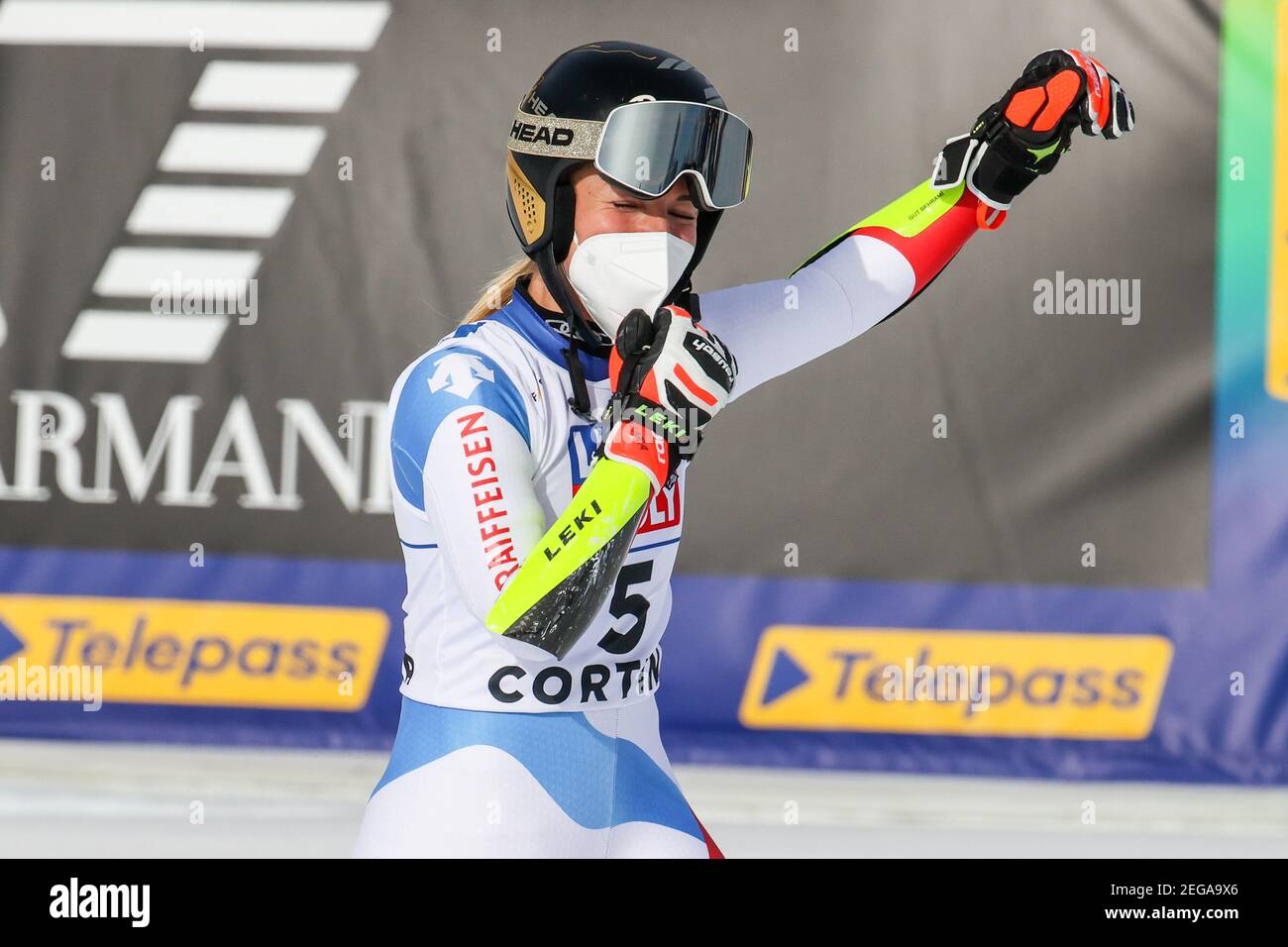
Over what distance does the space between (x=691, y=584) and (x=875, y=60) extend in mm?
1623

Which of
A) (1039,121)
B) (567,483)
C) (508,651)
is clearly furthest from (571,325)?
(1039,121)

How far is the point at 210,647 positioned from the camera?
435cm

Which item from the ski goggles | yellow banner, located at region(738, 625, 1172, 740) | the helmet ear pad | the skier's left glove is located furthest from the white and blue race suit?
yellow banner, located at region(738, 625, 1172, 740)

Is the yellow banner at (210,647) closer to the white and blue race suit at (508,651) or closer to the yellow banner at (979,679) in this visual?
the yellow banner at (979,679)

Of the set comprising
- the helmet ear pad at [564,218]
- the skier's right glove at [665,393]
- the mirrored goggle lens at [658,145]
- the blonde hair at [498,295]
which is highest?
the mirrored goggle lens at [658,145]

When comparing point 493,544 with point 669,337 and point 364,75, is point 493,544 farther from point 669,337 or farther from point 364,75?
point 364,75

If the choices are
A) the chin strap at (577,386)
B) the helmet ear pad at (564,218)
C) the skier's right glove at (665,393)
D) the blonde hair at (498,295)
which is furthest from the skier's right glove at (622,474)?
the blonde hair at (498,295)

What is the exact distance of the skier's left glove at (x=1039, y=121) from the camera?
2.27 m

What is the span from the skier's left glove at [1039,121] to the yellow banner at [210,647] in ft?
8.34

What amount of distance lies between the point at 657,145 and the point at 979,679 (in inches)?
107

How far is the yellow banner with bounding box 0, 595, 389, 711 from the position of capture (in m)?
4.34

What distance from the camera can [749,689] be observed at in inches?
170

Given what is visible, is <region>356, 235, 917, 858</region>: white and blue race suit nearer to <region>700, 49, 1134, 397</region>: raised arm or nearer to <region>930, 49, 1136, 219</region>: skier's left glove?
<region>700, 49, 1134, 397</region>: raised arm

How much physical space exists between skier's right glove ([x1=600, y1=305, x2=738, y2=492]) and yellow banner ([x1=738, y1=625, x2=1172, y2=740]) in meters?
2.54
